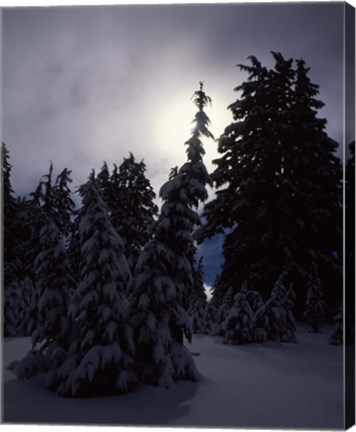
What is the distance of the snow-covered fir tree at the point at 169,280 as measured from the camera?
8.06m

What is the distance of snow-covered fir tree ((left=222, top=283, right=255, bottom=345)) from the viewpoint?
10.7 meters

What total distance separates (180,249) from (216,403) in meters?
2.67

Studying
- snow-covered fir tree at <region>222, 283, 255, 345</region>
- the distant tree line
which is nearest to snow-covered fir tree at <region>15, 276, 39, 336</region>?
the distant tree line

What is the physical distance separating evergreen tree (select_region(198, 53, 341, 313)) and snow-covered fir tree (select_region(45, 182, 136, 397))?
2005 mm

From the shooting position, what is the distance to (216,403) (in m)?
8.02

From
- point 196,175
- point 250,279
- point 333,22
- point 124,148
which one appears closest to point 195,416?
point 250,279

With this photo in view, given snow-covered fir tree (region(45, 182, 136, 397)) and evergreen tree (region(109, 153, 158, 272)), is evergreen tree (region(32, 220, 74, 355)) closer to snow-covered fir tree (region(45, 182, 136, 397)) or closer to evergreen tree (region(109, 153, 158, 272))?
snow-covered fir tree (region(45, 182, 136, 397))

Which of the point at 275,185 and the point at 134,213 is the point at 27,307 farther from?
the point at 275,185

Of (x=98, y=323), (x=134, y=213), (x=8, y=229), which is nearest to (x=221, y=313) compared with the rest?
(x=134, y=213)

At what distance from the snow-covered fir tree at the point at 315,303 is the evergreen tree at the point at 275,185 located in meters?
0.16

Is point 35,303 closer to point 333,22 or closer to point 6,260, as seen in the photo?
point 6,260

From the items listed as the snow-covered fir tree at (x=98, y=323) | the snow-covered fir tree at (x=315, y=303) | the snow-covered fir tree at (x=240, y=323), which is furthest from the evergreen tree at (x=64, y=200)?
the snow-covered fir tree at (x=315, y=303)

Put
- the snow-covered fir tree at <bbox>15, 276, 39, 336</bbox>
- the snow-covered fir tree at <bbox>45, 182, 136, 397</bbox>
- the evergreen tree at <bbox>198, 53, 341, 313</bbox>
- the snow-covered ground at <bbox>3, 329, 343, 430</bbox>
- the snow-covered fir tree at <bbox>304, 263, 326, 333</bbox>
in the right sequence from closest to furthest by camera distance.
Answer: the snow-covered fir tree at <bbox>45, 182, 136, 397</bbox>, the snow-covered ground at <bbox>3, 329, 343, 430</bbox>, the snow-covered fir tree at <bbox>15, 276, 39, 336</bbox>, the evergreen tree at <bbox>198, 53, 341, 313</bbox>, the snow-covered fir tree at <bbox>304, 263, 326, 333</bbox>

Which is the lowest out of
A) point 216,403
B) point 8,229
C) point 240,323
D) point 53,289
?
point 216,403
